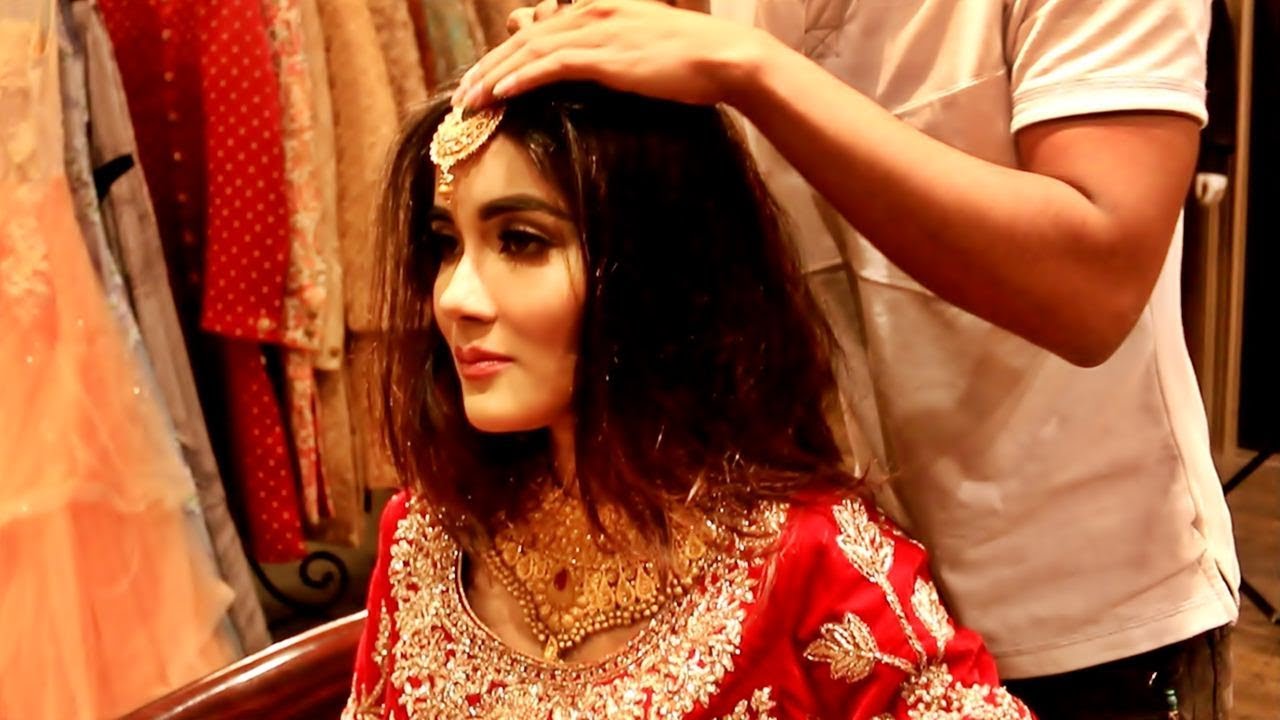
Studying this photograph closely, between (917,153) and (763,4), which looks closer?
(917,153)

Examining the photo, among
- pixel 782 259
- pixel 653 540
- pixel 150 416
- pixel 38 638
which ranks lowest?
pixel 38 638

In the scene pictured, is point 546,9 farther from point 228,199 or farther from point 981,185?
point 228,199

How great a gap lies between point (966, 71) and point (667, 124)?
0.59 ft

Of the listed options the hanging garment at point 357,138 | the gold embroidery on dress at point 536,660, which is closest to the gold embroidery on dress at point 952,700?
the gold embroidery on dress at point 536,660

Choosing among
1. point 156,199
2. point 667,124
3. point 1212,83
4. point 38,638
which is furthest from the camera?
point 1212,83

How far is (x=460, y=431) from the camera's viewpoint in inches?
33.8

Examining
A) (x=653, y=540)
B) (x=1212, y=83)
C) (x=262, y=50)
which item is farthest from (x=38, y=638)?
(x=1212, y=83)

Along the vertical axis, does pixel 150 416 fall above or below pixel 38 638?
above

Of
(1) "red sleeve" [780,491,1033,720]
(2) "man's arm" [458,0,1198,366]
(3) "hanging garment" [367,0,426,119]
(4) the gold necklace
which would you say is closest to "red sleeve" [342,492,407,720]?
(4) the gold necklace

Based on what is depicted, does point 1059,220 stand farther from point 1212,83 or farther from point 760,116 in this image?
point 1212,83

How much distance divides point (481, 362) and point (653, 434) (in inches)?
4.7

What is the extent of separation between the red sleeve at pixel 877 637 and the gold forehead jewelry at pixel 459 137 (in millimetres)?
308

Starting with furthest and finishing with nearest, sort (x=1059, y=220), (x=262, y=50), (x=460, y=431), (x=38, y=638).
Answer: (x=262, y=50), (x=38, y=638), (x=460, y=431), (x=1059, y=220)

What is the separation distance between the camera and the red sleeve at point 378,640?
35.1 inches
